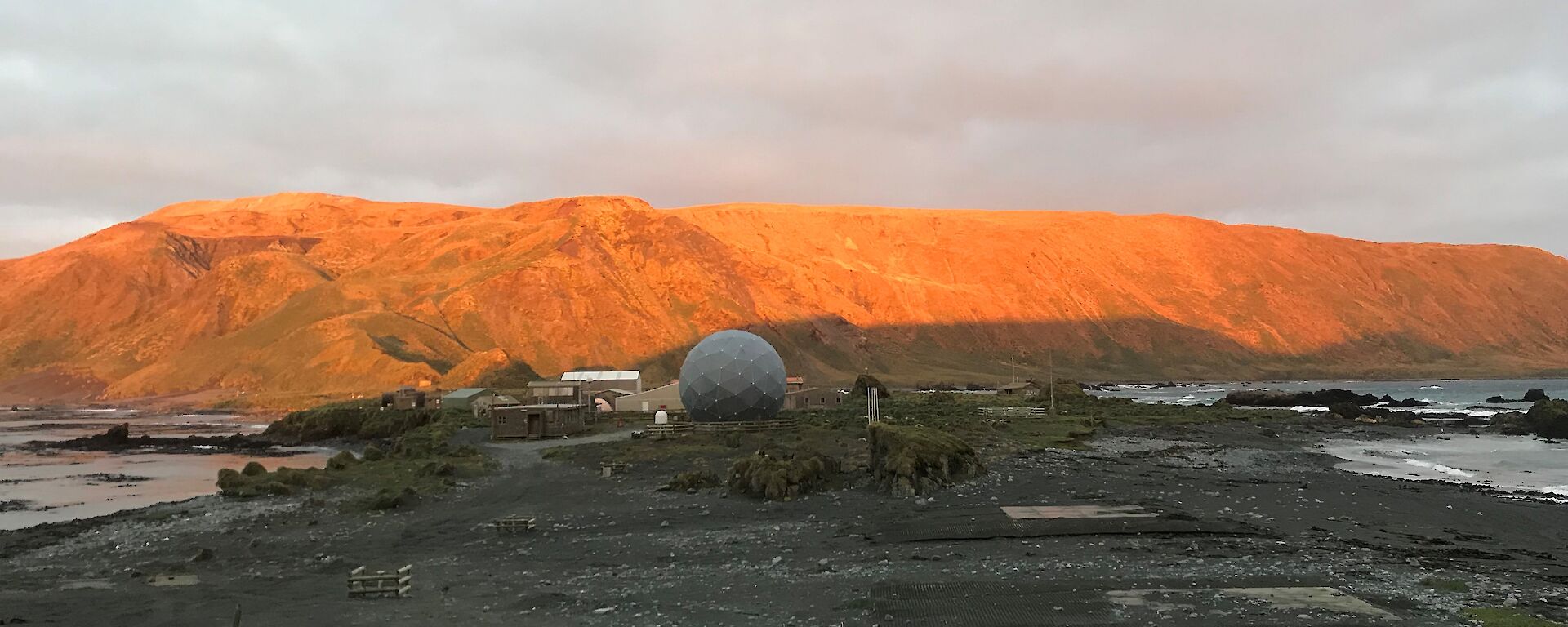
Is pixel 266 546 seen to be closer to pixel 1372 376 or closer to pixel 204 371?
pixel 204 371

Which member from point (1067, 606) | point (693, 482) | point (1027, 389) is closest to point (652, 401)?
point (693, 482)

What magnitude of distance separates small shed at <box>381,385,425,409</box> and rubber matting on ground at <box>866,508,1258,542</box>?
5565 cm

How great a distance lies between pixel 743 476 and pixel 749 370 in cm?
2137

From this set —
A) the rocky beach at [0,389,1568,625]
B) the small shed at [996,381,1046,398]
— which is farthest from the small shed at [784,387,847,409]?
the rocky beach at [0,389,1568,625]

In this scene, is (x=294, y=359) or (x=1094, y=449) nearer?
(x=1094, y=449)

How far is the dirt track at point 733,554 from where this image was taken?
14.1 metres

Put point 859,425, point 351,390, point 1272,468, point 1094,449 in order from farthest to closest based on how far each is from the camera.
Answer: point 351,390, point 859,425, point 1094,449, point 1272,468

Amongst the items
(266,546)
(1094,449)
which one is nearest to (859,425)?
(1094,449)

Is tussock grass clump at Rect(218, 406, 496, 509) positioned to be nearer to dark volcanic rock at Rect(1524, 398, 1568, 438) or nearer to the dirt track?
the dirt track

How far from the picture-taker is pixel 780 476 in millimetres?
25328

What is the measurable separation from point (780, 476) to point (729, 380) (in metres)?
21.8

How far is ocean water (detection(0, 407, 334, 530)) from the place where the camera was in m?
30.5

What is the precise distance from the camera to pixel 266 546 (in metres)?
20.4

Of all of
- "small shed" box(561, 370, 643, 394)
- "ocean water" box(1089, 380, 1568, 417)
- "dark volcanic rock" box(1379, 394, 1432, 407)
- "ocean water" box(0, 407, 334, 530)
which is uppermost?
→ "small shed" box(561, 370, 643, 394)
